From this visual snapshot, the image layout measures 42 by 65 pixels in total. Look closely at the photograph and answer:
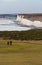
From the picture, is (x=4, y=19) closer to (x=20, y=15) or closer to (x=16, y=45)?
(x=20, y=15)

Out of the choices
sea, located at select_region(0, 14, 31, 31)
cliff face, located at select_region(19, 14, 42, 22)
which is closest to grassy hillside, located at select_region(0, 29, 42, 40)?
sea, located at select_region(0, 14, 31, 31)

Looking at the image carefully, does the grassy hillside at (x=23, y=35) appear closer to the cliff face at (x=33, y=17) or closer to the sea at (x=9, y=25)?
the sea at (x=9, y=25)

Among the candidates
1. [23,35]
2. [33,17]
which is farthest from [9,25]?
[33,17]

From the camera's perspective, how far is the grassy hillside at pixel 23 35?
340 inches

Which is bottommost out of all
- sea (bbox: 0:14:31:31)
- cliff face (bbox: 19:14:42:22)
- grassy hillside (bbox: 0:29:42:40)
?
grassy hillside (bbox: 0:29:42:40)

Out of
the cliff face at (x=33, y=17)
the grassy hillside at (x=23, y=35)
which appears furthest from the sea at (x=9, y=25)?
the cliff face at (x=33, y=17)

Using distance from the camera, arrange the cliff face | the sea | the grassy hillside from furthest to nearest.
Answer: the cliff face → the sea → the grassy hillside

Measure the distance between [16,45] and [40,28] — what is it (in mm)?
2248

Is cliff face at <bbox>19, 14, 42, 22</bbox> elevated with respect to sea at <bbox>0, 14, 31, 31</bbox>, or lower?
→ elevated

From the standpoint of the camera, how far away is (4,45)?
7715 mm

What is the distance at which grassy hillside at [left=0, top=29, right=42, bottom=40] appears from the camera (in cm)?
864

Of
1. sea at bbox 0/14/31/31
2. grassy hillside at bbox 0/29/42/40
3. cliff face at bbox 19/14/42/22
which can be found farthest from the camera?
cliff face at bbox 19/14/42/22

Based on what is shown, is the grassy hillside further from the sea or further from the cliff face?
the cliff face

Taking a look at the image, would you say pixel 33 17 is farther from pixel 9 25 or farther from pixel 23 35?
pixel 9 25
